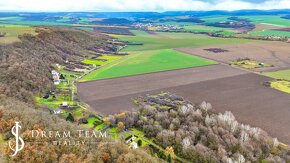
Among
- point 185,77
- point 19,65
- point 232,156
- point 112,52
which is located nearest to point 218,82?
point 185,77

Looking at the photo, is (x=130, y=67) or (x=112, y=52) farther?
(x=112, y=52)

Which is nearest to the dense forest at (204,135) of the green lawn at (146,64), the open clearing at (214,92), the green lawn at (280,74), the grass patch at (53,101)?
the open clearing at (214,92)

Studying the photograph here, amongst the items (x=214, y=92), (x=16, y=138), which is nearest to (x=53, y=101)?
(x=16, y=138)

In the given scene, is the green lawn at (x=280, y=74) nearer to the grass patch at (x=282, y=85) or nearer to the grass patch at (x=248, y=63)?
the grass patch at (x=282, y=85)

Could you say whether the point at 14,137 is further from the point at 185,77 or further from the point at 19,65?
the point at 185,77

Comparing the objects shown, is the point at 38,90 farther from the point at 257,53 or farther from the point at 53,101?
the point at 257,53

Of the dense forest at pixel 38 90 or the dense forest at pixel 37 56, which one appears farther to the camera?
the dense forest at pixel 37 56
